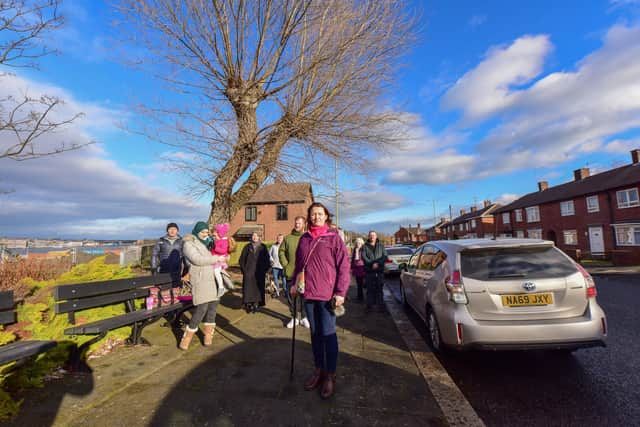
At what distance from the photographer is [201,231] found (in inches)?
178

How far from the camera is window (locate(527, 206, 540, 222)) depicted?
3439cm

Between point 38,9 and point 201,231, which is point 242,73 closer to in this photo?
point 38,9

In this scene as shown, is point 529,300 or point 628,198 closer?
point 529,300

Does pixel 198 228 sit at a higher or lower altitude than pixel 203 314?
higher

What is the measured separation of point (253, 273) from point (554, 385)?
4.73m

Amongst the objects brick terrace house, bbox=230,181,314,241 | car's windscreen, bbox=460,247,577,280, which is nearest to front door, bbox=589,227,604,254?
brick terrace house, bbox=230,181,314,241

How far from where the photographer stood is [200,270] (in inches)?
160

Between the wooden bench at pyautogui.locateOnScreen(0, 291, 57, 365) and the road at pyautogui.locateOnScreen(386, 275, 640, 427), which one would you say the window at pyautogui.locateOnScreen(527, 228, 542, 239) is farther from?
the wooden bench at pyautogui.locateOnScreen(0, 291, 57, 365)

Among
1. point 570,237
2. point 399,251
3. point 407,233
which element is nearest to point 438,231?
point 407,233

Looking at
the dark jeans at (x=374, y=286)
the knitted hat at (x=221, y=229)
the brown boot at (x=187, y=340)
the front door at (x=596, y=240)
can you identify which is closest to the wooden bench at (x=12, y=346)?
the brown boot at (x=187, y=340)

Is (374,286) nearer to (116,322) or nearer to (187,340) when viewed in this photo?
(187,340)

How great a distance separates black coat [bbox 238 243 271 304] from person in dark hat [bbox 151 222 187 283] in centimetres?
120

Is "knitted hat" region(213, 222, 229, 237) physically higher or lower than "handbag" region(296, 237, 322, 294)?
higher

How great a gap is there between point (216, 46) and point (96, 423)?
7283mm
